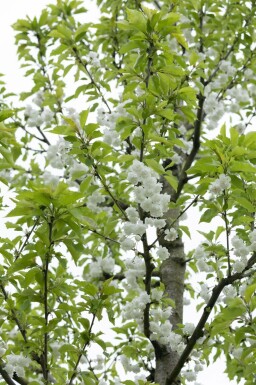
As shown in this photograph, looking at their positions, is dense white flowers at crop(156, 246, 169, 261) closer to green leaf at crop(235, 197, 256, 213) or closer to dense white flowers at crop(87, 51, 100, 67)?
green leaf at crop(235, 197, 256, 213)

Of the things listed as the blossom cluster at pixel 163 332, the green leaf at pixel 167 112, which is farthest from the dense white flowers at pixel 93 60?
the blossom cluster at pixel 163 332

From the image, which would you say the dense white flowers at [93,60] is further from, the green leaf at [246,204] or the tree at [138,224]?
the green leaf at [246,204]

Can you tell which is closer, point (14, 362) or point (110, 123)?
point (14, 362)

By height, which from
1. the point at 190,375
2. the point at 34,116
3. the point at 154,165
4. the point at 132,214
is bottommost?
the point at 190,375

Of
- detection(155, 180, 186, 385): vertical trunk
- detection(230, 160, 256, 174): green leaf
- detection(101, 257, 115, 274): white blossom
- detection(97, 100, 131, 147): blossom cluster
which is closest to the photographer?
detection(230, 160, 256, 174): green leaf

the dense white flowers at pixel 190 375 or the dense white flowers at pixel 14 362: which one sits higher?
the dense white flowers at pixel 190 375

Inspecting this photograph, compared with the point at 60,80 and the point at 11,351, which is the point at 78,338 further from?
the point at 60,80

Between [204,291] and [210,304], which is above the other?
[204,291]

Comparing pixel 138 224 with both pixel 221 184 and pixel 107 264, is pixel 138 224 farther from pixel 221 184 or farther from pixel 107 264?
pixel 107 264

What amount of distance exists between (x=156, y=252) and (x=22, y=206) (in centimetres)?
95

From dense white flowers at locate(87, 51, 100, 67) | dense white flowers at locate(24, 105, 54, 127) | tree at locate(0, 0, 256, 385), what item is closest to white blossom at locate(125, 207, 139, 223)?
tree at locate(0, 0, 256, 385)

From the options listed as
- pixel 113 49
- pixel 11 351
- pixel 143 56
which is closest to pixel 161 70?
pixel 143 56

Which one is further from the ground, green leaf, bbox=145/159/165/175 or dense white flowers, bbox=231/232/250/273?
green leaf, bbox=145/159/165/175

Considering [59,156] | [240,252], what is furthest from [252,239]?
[59,156]
